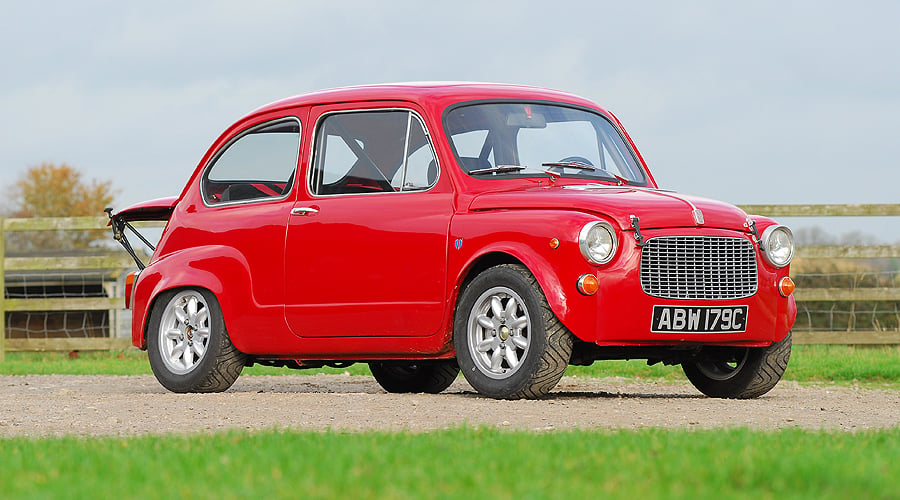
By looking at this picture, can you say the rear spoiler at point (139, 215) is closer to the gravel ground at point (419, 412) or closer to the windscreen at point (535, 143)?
the gravel ground at point (419, 412)

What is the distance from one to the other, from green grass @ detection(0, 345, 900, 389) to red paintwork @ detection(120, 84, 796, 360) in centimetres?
304

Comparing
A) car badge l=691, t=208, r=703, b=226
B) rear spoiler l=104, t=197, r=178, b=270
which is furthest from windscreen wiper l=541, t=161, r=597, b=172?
rear spoiler l=104, t=197, r=178, b=270

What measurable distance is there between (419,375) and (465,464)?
5.97 meters

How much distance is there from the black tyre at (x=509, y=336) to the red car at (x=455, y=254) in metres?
0.01

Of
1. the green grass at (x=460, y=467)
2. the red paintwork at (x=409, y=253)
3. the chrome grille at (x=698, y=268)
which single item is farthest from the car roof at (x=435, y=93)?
the green grass at (x=460, y=467)

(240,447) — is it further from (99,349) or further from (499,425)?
(99,349)

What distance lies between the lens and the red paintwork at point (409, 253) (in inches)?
299

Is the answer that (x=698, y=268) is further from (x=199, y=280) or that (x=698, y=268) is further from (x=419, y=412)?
(x=199, y=280)

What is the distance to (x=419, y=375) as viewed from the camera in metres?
10.4

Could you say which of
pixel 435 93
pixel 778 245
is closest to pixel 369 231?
pixel 435 93

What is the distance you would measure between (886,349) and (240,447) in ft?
35.5

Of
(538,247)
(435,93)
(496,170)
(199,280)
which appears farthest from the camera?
(199,280)

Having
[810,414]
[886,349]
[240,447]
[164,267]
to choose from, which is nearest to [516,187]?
[810,414]

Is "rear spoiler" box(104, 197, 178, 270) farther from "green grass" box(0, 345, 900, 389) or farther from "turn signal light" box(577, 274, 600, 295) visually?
"turn signal light" box(577, 274, 600, 295)
